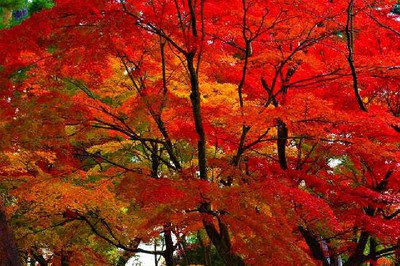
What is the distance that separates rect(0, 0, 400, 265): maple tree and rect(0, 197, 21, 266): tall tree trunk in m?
0.05

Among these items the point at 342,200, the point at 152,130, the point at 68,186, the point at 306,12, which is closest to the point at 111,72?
the point at 152,130

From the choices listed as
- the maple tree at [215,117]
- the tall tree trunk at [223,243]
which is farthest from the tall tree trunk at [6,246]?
the tall tree trunk at [223,243]

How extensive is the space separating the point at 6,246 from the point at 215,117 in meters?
3.98

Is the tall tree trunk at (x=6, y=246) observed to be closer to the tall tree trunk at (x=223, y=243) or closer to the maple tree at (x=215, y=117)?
the maple tree at (x=215, y=117)

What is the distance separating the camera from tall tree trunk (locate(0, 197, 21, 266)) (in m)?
4.50

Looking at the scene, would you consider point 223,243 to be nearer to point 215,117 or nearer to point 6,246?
point 215,117

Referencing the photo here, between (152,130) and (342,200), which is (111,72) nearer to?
(152,130)

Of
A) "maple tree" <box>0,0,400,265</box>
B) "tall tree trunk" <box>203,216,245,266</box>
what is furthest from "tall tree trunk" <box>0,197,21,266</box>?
"tall tree trunk" <box>203,216,245,266</box>

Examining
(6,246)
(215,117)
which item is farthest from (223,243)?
(6,246)

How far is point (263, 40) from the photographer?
716 centimetres

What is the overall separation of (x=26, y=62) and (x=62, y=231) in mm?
3765

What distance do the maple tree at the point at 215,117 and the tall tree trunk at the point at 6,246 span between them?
1.9 inches

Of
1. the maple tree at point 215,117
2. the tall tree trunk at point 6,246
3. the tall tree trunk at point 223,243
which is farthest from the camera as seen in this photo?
the tall tree trunk at point 223,243

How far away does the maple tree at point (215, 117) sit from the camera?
5.62 meters
